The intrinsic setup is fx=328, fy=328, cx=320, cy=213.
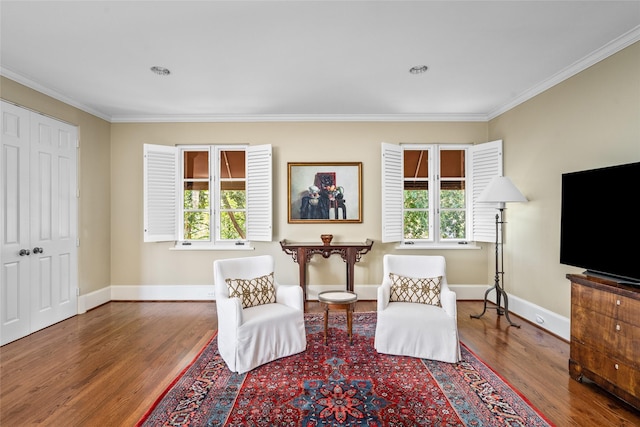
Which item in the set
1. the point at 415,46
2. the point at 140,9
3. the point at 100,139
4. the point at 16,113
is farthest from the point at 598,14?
the point at 100,139

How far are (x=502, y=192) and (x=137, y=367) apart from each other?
13.0 ft

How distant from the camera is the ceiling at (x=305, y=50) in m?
2.29

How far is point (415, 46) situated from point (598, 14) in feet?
4.11

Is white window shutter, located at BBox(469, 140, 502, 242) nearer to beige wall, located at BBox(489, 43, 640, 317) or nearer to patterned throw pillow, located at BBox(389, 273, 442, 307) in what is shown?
beige wall, located at BBox(489, 43, 640, 317)

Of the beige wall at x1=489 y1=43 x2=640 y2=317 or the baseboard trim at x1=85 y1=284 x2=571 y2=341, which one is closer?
the beige wall at x1=489 y1=43 x2=640 y2=317

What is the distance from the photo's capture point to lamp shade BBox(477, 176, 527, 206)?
3.62 m

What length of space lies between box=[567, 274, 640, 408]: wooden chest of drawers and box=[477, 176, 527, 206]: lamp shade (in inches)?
49.1

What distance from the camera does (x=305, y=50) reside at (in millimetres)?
2828

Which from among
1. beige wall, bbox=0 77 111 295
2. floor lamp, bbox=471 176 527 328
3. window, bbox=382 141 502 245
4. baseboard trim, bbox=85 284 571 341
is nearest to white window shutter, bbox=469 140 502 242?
window, bbox=382 141 502 245

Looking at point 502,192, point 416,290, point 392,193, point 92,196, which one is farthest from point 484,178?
point 92,196

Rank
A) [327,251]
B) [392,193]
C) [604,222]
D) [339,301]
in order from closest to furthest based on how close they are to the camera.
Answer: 1. [604,222]
2. [339,301]
3. [327,251]
4. [392,193]

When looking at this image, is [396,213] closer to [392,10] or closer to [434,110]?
[434,110]

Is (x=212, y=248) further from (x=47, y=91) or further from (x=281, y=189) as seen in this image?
(x=47, y=91)

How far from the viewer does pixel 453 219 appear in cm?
477
